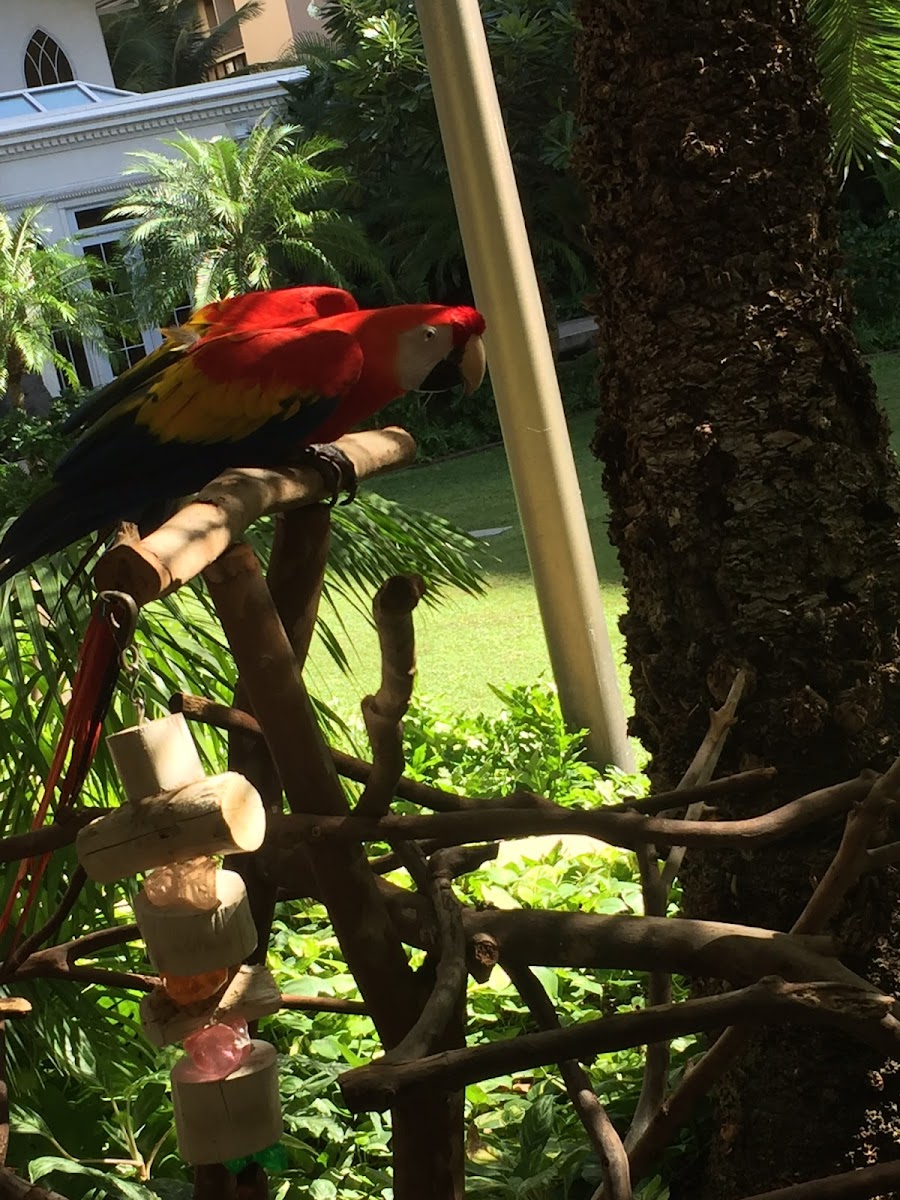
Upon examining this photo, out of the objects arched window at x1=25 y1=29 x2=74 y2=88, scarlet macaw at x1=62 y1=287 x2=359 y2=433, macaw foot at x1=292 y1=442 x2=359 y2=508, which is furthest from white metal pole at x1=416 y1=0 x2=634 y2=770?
arched window at x1=25 y1=29 x2=74 y2=88

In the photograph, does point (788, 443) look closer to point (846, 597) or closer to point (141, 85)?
point (846, 597)

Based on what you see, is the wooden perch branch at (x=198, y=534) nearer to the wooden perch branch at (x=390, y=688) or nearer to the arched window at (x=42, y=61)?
the wooden perch branch at (x=390, y=688)

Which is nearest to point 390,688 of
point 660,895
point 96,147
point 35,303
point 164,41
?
point 660,895

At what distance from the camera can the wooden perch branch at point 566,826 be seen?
509 mm

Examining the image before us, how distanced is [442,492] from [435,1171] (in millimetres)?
4052

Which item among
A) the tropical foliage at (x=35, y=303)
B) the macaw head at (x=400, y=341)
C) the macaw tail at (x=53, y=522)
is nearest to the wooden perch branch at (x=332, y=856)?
the macaw tail at (x=53, y=522)

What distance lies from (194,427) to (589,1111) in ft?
1.50

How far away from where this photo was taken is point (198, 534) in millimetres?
451

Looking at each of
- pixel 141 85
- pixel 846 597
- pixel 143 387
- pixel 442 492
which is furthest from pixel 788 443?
pixel 141 85

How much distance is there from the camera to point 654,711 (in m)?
1.09

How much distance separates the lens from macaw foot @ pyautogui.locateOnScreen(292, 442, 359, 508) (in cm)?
72

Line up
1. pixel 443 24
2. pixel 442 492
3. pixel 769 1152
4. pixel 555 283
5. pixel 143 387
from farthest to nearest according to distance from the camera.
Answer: pixel 555 283, pixel 442 492, pixel 443 24, pixel 769 1152, pixel 143 387

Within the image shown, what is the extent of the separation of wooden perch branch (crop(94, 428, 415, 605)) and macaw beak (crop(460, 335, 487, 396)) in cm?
41

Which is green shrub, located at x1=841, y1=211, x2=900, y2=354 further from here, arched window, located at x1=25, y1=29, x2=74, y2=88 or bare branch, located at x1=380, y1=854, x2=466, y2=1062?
arched window, located at x1=25, y1=29, x2=74, y2=88
